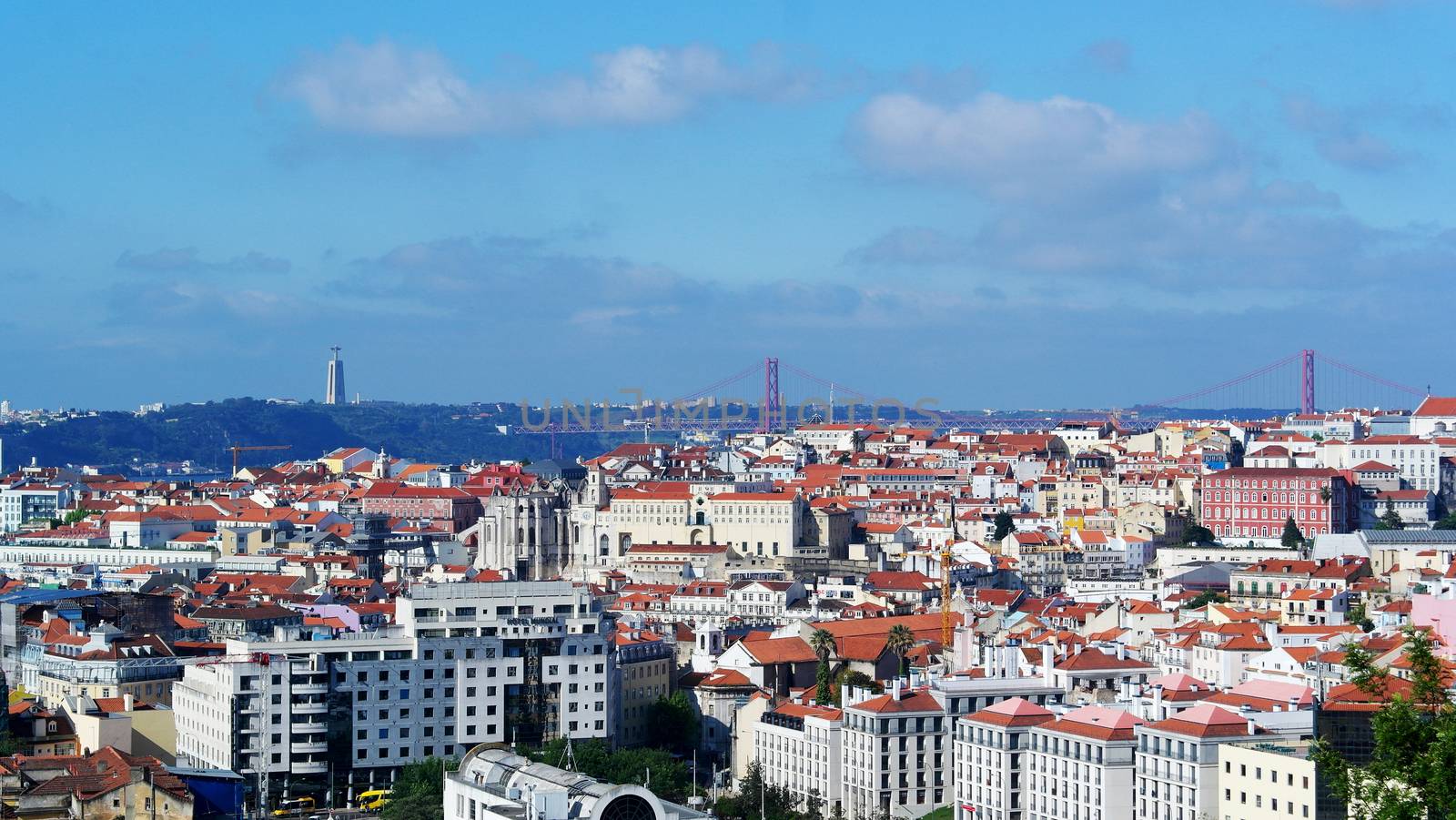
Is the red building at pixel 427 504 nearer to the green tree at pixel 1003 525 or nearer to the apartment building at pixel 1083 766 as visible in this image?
the green tree at pixel 1003 525

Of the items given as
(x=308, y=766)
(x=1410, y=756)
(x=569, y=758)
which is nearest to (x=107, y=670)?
(x=308, y=766)

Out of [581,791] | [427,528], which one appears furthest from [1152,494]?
[581,791]

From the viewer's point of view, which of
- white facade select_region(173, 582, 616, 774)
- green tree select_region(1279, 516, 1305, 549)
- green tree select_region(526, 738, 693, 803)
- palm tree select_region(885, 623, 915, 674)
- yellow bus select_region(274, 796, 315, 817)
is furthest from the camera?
green tree select_region(1279, 516, 1305, 549)

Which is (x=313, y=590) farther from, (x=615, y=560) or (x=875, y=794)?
(x=875, y=794)

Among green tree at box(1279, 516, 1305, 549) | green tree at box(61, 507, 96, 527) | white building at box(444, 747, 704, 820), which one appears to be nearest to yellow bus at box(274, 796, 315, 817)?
white building at box(444, 747, 704, 820)

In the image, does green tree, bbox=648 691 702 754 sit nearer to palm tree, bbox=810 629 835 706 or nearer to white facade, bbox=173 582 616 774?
white facade, bbox=173 582 616 774
